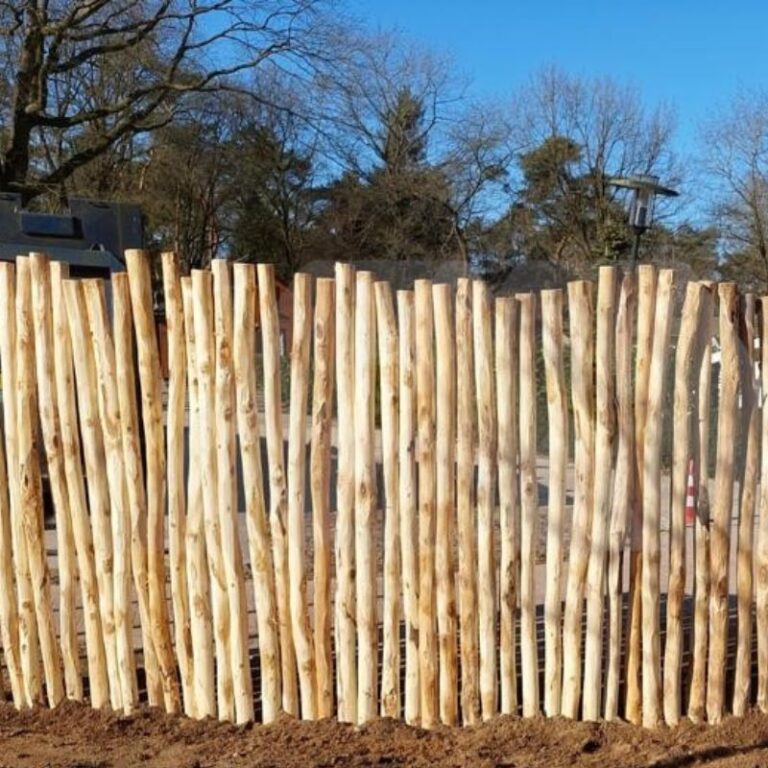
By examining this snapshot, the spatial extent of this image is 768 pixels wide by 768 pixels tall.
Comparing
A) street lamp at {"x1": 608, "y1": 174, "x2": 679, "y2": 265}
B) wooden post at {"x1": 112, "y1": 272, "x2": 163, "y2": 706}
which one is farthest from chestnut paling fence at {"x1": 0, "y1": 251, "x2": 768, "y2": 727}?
street lamp at {"x1": 608, "y1": 174, "x2": 679, "y2": 265}

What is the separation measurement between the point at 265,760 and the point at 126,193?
2894cm

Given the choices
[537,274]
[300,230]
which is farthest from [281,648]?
[300,230]

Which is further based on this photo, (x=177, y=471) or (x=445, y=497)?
(x=177, y=471)

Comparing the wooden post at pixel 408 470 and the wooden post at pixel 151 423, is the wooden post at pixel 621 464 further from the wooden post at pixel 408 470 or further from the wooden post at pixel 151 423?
the wooden post at pixel 151 423

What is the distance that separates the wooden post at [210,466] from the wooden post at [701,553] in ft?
5.45

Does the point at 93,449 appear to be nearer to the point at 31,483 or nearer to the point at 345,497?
the point at 31,483

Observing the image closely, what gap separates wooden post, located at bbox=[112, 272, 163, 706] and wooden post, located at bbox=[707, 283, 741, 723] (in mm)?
2021

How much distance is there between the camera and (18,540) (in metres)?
4.14

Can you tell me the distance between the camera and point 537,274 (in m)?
28.1

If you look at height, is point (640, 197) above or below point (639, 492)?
above

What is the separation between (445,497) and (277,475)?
602 mm

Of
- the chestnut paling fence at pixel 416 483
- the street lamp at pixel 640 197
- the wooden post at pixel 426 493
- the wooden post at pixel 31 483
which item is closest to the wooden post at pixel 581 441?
the chestnut paling fence at pixel 416 483

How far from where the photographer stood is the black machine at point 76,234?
768 cm

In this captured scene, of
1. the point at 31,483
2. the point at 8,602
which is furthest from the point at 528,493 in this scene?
the point at 8,602
